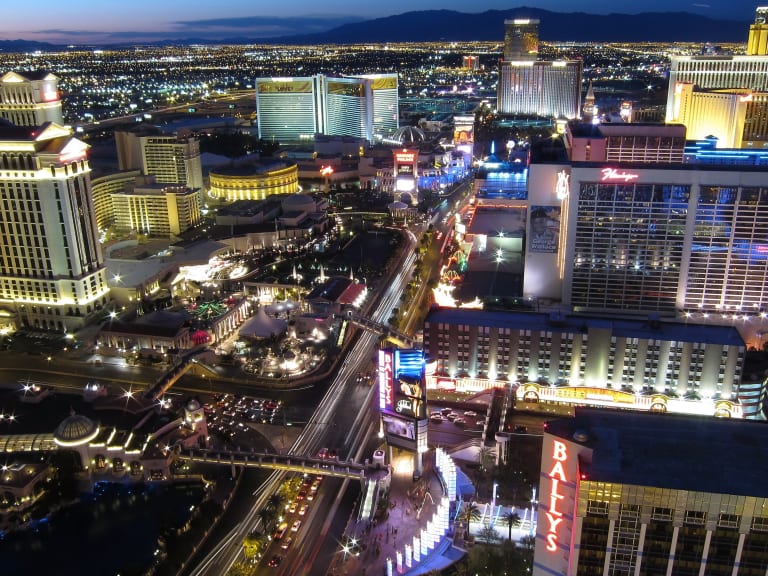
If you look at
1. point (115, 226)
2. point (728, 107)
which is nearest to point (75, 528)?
point (115, 226)

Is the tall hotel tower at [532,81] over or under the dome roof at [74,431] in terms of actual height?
over

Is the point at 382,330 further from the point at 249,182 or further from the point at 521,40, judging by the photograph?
the point at 521,40

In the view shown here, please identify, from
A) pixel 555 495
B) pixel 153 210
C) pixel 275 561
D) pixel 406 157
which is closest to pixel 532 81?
pixel 406 157

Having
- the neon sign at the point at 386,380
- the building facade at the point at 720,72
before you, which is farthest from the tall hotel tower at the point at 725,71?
the neon sign at the point at 386,380

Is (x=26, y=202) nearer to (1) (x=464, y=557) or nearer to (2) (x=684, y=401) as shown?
(1) (x=464, y=557)

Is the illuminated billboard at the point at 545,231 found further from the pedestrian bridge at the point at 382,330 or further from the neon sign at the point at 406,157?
the neon sign at the point at 406,157

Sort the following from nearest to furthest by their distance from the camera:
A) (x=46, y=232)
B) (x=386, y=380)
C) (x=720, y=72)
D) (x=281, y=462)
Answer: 1. (x=281, y=462)
2. (x=386, y=380)
3. (x=46, y=232)
4. (x=720, y=72)
